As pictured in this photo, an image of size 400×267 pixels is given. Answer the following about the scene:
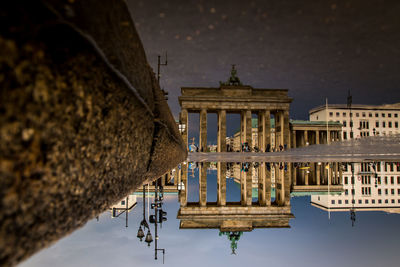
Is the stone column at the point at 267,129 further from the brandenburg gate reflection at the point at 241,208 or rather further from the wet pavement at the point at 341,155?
the brandenburg gate reflection at the point at 241,208

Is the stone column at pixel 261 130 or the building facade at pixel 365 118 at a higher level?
the building facade at pixel 365 118

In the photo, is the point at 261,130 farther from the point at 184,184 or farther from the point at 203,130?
the point at 184,184

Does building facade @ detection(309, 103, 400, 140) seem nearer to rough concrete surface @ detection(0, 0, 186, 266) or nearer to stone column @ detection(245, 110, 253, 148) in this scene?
stone column @ detection(245, 110, 253, 148)

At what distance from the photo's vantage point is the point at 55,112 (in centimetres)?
88

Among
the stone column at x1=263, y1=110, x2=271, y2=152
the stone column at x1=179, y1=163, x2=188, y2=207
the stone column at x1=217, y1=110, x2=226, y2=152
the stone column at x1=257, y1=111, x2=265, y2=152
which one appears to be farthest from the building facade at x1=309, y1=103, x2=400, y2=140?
the stone column at x1=179, y1=163, x2=188, y2=207

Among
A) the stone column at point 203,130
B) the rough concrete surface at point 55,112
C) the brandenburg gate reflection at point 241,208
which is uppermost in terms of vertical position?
the stone column at point 203,130

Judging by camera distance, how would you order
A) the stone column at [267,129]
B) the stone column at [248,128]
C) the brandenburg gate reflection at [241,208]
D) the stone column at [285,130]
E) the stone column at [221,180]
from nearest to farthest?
the stone column at [221,180] < the brandenburg gate reflection at [241,208] < the stone column at [248,128] < the stone column at [267,129] < the stone column at [285,130]

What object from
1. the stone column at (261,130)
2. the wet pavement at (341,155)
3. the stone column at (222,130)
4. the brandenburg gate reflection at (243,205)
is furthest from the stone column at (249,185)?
the stone column at (261,130)

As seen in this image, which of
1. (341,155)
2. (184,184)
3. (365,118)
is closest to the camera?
(341,155)

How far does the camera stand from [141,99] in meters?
2.07

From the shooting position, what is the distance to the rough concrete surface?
0.65 metres

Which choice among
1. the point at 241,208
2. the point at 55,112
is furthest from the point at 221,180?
the point at 55,112

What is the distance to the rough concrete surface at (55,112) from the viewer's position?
0.65 meters

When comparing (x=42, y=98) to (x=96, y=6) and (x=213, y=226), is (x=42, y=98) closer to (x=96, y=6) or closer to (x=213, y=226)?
(x=96, y=6)
